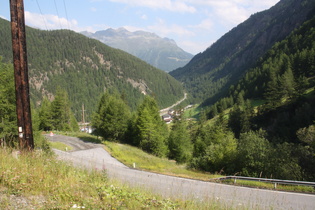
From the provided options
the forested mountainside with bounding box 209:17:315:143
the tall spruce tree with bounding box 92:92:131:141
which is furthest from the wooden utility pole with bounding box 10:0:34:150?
the tall spruce tree with bounding box 92:92:131:141

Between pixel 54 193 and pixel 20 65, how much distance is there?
434cm

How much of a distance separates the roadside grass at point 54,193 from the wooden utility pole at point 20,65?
1421mm

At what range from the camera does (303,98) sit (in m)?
57.1

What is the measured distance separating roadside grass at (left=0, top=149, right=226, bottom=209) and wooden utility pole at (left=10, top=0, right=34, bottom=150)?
142 centimetres

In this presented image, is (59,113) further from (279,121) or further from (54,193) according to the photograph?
(279,121)

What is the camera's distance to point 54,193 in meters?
4.45

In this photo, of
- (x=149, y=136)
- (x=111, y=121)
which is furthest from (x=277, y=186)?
(x=111, y=121)

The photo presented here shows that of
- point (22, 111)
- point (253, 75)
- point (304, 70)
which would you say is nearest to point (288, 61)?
point (304, 70)

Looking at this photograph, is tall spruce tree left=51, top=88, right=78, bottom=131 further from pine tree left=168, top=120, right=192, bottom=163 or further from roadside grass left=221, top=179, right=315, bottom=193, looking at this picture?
roadside grass left=221, top=179, right=315, bottom=193

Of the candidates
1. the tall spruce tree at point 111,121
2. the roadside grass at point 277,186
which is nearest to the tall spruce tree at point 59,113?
the tall spruce tree at point 111,121

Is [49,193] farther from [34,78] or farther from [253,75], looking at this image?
[34,78]

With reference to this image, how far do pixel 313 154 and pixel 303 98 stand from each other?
5037cm

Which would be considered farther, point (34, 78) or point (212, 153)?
point (34, 78)

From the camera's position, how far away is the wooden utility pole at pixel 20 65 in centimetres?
656
